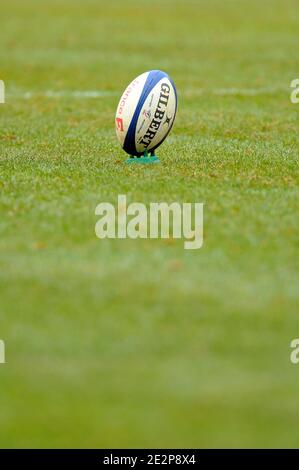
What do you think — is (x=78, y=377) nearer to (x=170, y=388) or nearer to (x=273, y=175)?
(x=170, y=388)

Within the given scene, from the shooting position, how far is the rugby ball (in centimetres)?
1151

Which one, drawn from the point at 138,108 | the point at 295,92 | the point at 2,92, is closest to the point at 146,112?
the point at 138,108

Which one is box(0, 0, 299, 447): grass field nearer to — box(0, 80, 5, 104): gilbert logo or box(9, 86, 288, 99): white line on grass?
box(0, 80, 5, 104): gilbert logo

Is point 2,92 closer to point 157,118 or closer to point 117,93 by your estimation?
point 117,93

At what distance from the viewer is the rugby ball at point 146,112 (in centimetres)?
1151

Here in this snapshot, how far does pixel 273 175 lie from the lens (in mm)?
11211

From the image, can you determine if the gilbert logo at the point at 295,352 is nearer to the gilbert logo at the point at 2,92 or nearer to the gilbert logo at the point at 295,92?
the gilbert logo at the point at 295,92

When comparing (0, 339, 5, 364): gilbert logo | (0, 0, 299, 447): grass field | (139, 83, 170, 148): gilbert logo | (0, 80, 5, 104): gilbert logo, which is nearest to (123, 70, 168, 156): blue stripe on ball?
(139, 83, 170, 148): gilbert logo

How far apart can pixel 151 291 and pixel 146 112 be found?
165 inches

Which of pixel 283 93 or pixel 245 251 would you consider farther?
pixel 283 93

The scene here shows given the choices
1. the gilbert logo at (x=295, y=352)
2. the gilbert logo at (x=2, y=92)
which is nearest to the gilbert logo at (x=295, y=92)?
the gilbert logo at (x=2, y=92)

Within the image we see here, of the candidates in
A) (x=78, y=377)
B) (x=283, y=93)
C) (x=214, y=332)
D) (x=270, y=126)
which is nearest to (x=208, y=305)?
(x=214, y=332)

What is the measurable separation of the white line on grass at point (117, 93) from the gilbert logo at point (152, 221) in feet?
29.3
